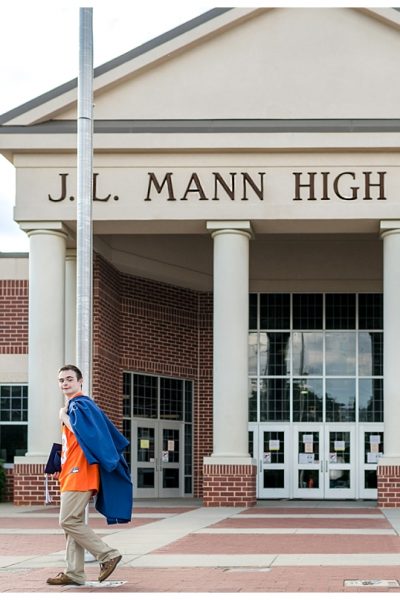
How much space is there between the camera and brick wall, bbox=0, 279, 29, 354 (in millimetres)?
27578

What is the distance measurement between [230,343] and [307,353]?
278 inches

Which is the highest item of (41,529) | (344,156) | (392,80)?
(392,80)

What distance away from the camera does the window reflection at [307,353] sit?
30.8 metres

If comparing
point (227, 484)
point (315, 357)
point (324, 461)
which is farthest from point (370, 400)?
point (227, 484)

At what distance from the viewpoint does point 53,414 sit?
79.7 feet

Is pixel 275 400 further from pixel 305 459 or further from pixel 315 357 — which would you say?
pixel 305 459

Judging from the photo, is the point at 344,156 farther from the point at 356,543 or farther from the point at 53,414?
the point at 356,543

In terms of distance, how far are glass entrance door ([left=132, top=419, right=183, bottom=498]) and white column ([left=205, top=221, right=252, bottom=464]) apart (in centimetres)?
544

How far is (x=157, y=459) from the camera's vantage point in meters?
30.1

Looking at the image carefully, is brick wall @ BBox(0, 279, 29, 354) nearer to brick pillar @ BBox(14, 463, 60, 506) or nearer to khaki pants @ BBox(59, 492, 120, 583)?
brick pillar @ BBox(14, 463, 60, 506)

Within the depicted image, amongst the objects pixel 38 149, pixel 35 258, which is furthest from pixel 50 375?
pixel 38 149

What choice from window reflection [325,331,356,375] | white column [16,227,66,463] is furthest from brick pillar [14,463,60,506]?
window reflection [325,331,356,375]

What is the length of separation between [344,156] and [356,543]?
37.5 ft

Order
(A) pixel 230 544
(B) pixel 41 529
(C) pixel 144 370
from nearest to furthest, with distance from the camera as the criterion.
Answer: (A) pixel 230 544, (B) pixel 41 529, (C) pixel 144 370
